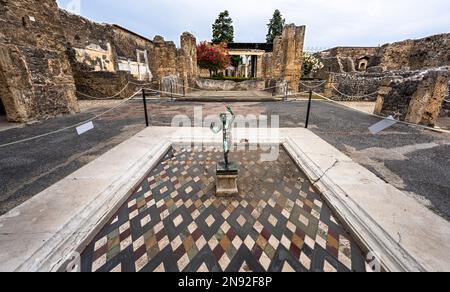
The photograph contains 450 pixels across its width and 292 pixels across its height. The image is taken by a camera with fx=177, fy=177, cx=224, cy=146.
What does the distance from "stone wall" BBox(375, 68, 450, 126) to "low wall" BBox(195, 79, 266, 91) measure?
11.8 meters

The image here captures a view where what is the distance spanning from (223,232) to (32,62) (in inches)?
280

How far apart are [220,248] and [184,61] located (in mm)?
14783

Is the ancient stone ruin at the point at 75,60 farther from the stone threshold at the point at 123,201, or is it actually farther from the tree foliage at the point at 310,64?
the tree foliage at the point at 310,64

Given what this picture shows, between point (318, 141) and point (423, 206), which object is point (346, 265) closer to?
point (423, 206)

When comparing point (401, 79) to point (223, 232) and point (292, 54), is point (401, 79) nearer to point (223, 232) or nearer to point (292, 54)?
point (223, 232)

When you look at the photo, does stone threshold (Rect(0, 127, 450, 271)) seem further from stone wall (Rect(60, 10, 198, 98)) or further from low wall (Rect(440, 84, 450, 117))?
stone wall (Rect(60, 10, 198, 98))

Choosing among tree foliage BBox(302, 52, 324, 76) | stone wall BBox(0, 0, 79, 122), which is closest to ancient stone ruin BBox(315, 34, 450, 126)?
tree foliage BBox(302, 52, 324, 76)

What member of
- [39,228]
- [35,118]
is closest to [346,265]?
[39,228]

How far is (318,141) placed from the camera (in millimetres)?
3676

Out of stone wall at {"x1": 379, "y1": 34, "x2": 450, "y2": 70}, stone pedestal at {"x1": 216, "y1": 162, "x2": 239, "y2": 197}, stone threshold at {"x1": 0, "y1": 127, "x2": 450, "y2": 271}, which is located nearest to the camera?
stone threshold at {"x1": 0, "y1": 127, "x2": 450, "y2": 271}

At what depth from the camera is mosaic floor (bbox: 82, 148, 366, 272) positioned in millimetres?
1364

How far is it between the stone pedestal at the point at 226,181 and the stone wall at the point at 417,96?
225 inches

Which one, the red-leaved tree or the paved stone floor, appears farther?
the red-leaved tree

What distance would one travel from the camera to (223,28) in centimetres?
3312
